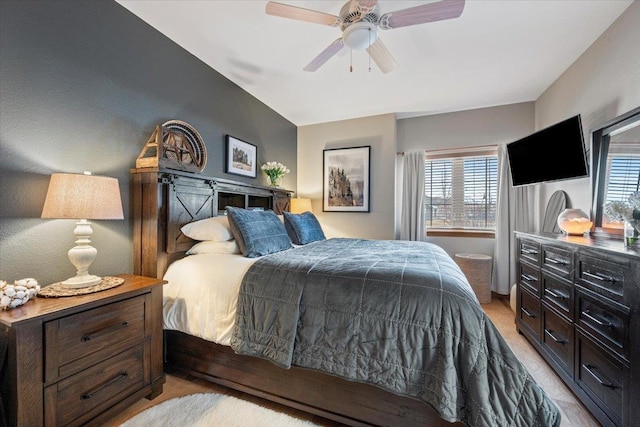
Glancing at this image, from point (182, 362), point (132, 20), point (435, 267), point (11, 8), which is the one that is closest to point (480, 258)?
point (435, 267)

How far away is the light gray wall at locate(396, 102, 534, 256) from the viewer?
3.67 meters

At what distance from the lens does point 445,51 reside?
2.43m

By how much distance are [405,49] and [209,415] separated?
324 cm

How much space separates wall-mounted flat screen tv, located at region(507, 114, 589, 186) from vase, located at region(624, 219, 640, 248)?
2.83 ft

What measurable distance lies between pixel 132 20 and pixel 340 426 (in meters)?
3.22

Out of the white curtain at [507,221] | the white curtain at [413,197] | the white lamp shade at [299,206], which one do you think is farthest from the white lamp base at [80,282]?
the white curtain at [507,221]

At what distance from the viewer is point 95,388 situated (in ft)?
4.45

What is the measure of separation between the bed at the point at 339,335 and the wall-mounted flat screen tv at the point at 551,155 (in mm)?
1844

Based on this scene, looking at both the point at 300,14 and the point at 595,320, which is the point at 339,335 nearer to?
the point at 595,320

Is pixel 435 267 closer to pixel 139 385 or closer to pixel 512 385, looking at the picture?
pixel 512 385

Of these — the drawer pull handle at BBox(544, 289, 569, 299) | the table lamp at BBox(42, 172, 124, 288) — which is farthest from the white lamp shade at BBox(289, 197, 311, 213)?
the drawer pull handle at BBox(544, 289, 569, 299)

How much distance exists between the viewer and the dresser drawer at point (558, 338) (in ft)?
5.71

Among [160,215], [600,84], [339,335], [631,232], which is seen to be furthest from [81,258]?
[600,84]

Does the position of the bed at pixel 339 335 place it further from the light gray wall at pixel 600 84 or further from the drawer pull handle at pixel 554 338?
the light gray wall at pixel 600 84
